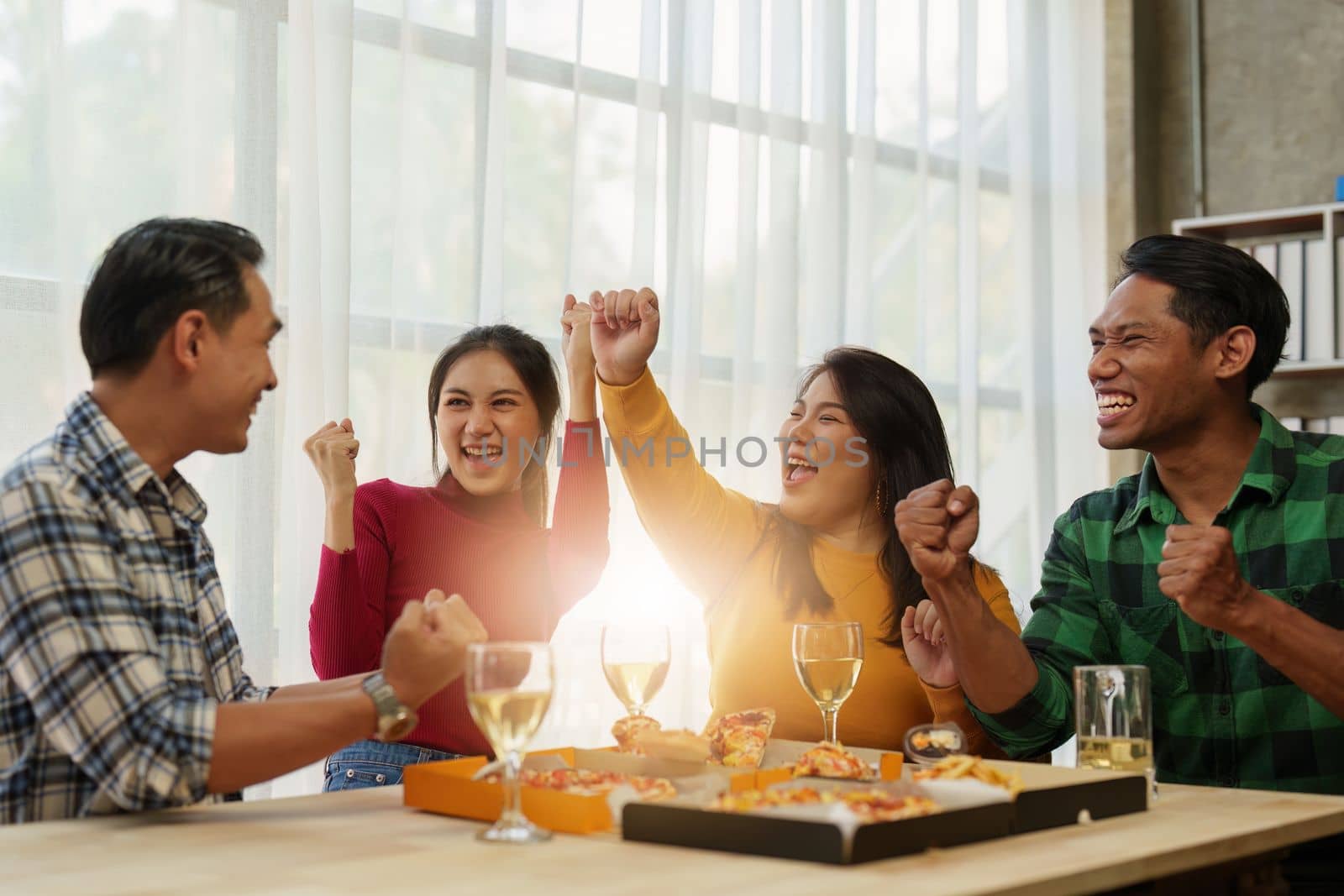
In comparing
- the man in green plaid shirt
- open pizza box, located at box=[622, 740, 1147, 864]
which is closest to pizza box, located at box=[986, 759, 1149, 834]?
open pizza box, located at box=[622, 740, 1147, 864]

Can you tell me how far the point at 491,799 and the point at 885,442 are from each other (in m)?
1.27

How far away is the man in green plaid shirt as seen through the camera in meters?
1.78

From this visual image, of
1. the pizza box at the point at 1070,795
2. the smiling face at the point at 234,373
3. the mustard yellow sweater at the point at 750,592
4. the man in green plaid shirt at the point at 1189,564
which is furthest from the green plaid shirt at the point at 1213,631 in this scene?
the smiling face at the point at 234,373

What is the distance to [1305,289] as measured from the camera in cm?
432

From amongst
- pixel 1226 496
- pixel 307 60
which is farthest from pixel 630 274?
pixel 1226 496

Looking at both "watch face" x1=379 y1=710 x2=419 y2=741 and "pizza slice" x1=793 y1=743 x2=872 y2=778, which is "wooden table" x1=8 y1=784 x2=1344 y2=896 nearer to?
"watch face" x1=379 y1=710 x2=419 y2=741

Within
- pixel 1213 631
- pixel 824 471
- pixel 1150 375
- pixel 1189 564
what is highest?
pixel 1150 375

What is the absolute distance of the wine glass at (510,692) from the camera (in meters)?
1.17

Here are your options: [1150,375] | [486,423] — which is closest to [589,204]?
[486,423]

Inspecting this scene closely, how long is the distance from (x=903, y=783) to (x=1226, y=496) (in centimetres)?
115

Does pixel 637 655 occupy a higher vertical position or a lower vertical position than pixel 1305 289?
lower

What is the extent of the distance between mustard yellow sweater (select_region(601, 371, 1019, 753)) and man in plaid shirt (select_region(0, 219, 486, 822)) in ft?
2.69

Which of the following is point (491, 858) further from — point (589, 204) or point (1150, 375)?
point (589, 204)

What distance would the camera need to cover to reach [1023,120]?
4.83 metres
